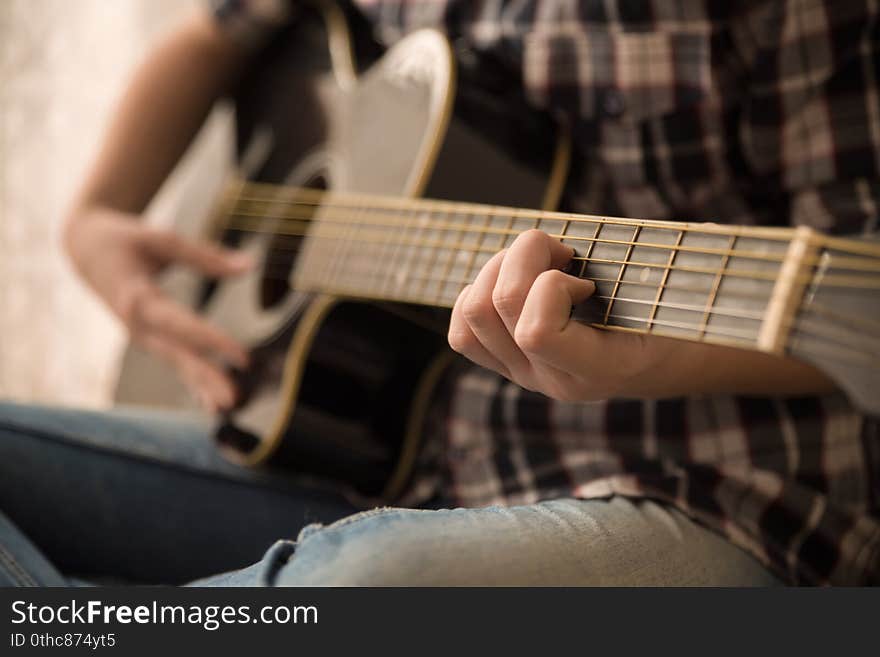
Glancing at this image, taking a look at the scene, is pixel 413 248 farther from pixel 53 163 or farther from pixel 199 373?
pixel 53 163

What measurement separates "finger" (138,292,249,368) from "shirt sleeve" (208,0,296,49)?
1.07ft

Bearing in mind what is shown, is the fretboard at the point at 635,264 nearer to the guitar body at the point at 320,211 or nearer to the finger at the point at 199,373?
the guitar body at the point at 320,211

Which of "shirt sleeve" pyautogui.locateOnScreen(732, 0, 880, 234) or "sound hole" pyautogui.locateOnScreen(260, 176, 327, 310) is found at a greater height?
"shirt sleeve" pyautogui.locateOnScreen(732, 0, 880, 234)

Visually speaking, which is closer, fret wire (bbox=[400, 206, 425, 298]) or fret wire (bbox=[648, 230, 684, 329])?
fret wire (bbox=[648, 230, 684, 329])

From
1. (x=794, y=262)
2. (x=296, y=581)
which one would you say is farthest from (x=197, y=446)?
(x=794, y=262)

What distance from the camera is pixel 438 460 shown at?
30.6 inches

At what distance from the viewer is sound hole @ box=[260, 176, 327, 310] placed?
824mm

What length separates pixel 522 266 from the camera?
1.35 feet

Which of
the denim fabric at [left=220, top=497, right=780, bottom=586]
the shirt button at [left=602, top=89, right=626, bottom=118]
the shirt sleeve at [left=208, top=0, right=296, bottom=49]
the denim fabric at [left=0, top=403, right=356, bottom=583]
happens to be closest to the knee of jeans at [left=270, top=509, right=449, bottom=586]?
the denim fabric at [left=220, top=497, right=780, bottom=586]

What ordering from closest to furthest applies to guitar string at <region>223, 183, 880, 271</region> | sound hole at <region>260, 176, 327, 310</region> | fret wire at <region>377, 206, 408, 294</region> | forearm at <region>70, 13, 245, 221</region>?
guitar string at <region>223, 183, 880, 271</region>
fret wire at <region>377, 206, 408, 294</region>
sound hole at <region>260, 176, 327, 310</region>
forearm at <region>70, 13, 245, 221</region>

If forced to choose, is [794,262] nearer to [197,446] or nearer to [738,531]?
[738,531]

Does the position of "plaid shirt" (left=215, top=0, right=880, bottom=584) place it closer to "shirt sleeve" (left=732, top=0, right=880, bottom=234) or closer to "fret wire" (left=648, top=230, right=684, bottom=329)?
"shirt sleeve" (left=732, top=0, right=880, bottom=234)

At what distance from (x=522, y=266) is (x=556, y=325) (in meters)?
0.03

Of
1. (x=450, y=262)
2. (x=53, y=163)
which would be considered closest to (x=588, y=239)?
(x=450, y=262)
